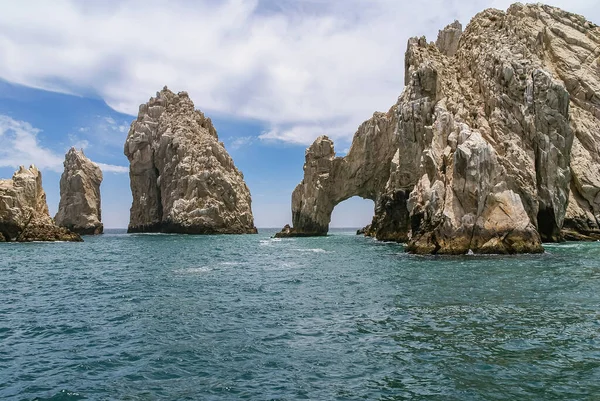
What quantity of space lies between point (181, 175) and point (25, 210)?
137 ft

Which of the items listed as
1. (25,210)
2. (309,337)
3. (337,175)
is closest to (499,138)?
(309,337)

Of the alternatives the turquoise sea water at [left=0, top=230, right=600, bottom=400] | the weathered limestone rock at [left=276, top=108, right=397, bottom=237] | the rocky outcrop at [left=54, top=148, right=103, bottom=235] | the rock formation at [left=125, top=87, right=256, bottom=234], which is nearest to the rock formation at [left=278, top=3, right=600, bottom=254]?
the turquoise sea water at [left=0, top=230, right=600, bottom=400]

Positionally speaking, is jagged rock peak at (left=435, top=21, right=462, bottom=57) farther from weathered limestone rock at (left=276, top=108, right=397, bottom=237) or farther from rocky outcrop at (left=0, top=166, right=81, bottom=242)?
rocky outcrop at (left=0, top=166, right=81, bottom=242)

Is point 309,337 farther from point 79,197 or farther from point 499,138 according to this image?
point 79,197

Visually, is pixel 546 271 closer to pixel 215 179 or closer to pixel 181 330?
pixel 181 330

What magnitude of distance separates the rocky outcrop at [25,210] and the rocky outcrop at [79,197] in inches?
1598

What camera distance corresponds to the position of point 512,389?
10266 millimetres

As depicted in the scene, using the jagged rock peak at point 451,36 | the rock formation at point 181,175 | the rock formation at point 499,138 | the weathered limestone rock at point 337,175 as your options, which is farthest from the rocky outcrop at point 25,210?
the jagged rock peak at point 451,36

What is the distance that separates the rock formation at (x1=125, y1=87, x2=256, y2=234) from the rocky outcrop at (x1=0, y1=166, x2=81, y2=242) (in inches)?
1314

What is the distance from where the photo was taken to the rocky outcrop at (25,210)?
233 ft

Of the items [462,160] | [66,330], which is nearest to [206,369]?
[66,330]

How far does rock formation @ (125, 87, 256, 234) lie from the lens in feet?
→ 362

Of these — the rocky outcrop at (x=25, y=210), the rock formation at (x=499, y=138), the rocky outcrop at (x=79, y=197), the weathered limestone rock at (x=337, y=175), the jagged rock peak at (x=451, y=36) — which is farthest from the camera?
the rocky outcrop at (x=79, y=197)

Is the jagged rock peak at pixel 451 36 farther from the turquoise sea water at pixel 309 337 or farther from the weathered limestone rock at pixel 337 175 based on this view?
the turquoise sea water at pixel 309 337
